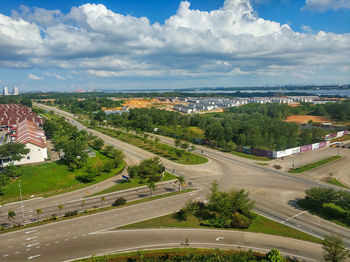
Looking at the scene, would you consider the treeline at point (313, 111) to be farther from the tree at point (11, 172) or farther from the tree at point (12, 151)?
the tree at point (11, 172)

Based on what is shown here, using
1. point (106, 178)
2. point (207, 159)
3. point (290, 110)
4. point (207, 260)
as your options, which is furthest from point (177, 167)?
point (290, 110)

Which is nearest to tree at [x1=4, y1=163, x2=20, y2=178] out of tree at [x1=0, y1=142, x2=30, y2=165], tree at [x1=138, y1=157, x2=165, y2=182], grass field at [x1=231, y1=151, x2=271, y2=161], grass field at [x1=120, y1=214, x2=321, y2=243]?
tree at [x1=0, y1=142, x2=30, y2=165]

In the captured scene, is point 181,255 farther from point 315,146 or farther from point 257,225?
point 315,146

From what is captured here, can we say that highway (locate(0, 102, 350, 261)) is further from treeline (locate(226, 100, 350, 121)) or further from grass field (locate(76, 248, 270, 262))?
treeline (locate(226, 100, 350, 121))

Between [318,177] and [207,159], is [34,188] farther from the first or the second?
[318,177]

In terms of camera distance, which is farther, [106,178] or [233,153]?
[233,153]

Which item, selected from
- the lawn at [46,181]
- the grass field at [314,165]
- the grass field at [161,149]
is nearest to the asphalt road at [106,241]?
the lawn at [46,181]

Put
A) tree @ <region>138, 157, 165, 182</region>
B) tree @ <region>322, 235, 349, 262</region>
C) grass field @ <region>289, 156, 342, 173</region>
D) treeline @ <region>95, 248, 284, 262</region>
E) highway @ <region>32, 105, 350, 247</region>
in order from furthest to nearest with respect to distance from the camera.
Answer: grass field @ <region>289, 156, 342, 173</region> < tree @ <region>138, 157, 165, 182</region> < highway @ <region>32, 105, 350, 247</region> < treeline @ <region>95, 248, 284, 262</region> < tree @ <region>322, 235, 349, 262</region>
